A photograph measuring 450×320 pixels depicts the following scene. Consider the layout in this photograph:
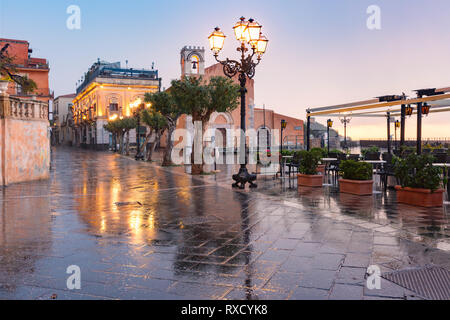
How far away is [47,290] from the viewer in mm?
3381

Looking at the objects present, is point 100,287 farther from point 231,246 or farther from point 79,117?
point 79,117

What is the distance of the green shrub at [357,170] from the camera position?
28.7ft

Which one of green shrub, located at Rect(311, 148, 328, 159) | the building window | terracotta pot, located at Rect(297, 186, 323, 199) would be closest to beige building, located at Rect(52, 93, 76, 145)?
the building window

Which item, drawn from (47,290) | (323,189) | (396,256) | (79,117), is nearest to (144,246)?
(47,290)

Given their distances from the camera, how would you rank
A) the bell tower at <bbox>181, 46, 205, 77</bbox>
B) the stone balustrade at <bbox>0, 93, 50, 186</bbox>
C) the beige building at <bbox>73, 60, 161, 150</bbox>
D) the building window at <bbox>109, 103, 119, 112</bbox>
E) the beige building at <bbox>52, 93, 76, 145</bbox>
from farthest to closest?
the beige building at <bbox>52, 93, 76, 145</bbox>
the building window at <bbox>109, 103, 119, 112</bbox>
the beige building at <bbox>73, 60, 161, 150</bbox>
the bell tower at <bbox>181, 46, 205, 77</bbox>
the stone balustrade at <bbox>0, 93, 50, 186</bbox>

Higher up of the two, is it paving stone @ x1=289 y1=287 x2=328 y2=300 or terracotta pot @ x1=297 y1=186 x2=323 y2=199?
terracotta pot @ x1=297 y1=186 x2=323 y2=199

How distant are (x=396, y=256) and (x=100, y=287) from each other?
313 cm

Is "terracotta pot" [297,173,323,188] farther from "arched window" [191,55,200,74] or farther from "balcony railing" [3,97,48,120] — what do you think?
"arched window" [191,55,200,74]

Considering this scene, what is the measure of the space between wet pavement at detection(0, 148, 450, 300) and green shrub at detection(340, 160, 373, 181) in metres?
0.53

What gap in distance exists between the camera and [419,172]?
7297 millimetres

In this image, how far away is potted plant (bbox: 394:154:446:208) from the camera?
716 cm

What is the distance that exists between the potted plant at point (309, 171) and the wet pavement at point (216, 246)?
6.18ft

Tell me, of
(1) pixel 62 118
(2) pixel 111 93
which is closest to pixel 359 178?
(2) pixel 111 93
